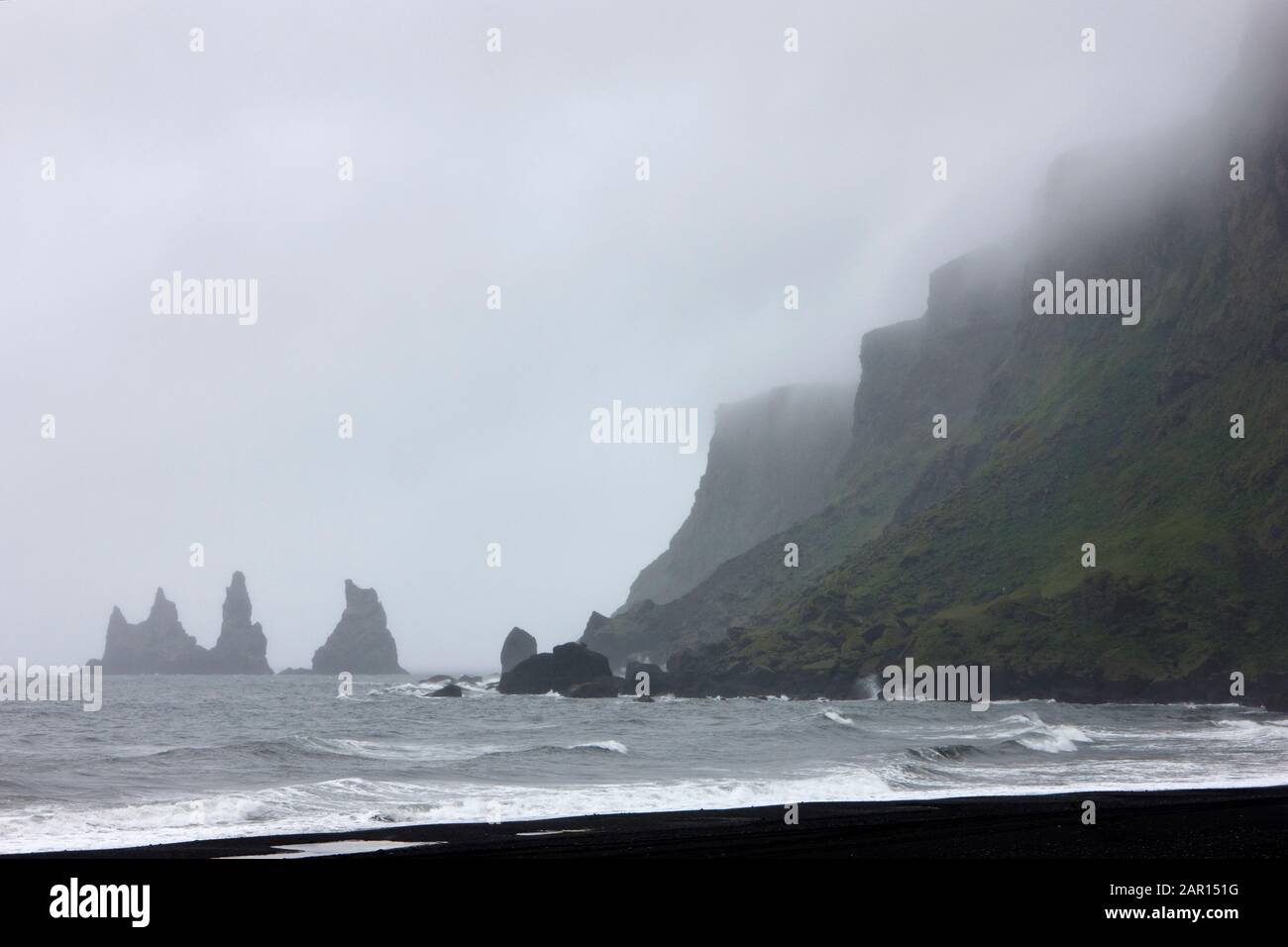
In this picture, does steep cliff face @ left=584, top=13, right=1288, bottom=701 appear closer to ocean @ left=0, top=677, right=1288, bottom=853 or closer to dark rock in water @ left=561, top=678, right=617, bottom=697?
dark rock in water @ left=561, top=678, right=617, bottom=697

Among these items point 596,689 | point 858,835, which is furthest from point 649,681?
point 858,835

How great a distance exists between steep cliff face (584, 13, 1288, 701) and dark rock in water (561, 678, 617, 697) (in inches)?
542

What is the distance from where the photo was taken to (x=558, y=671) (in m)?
152

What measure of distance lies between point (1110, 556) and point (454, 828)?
126 meters

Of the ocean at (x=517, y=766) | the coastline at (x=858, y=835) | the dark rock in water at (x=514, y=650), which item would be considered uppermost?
the coastline at (x=858, y=835)

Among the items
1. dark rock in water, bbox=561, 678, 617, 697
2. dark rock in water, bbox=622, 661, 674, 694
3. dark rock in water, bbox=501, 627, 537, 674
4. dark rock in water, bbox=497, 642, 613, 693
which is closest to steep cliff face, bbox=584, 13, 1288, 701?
dark rock in water, bbox=622, 661, 674, 694

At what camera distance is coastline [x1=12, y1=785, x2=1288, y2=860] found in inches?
867

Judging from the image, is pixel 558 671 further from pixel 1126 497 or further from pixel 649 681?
pixel 1126 497

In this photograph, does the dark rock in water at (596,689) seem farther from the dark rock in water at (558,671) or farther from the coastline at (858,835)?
the coastline at (858,835)

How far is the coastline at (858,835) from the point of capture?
72.3 feet

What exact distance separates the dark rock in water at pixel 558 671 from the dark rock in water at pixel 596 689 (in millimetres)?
2434

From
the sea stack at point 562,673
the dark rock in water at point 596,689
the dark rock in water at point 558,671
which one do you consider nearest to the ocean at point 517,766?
the dark rock in water at point 596,689

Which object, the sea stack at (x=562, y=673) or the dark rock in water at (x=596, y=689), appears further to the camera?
the sea stack at (x=562, y=673)
